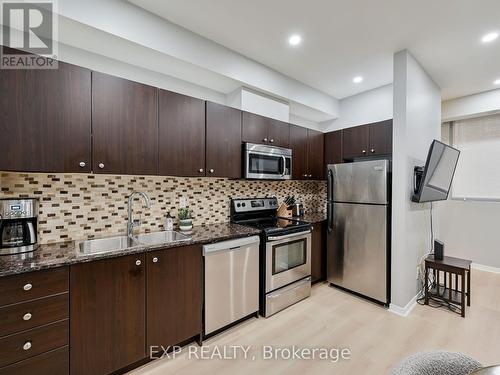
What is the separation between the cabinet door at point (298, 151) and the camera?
3.22 m

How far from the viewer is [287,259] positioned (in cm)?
271

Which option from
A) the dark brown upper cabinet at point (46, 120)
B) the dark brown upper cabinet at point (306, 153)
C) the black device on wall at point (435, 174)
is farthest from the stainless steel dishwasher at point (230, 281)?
the black device on wall at point (435, 174)

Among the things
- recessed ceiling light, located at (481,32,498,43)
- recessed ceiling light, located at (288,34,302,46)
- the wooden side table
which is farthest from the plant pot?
recessed ceiling light, located at (481,32,498,43)

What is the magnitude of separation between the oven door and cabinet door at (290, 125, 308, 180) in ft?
2.82

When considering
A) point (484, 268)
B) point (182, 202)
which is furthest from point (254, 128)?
point (484, 268)

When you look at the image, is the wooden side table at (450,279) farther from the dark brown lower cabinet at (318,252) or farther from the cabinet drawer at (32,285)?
the cabinet drawer at (32,285)

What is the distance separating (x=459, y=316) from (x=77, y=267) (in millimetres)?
3636

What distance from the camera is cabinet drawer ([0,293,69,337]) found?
127 cm

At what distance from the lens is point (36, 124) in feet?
4.98

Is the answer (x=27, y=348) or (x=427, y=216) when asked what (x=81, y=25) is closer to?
(x=27, y=348)

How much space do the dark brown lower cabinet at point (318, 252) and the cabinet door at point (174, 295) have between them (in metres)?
1.76

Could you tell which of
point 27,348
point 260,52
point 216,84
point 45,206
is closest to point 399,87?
point 260,52

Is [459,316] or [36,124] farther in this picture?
[459,316]

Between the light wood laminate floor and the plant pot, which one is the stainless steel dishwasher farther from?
the plant pot
